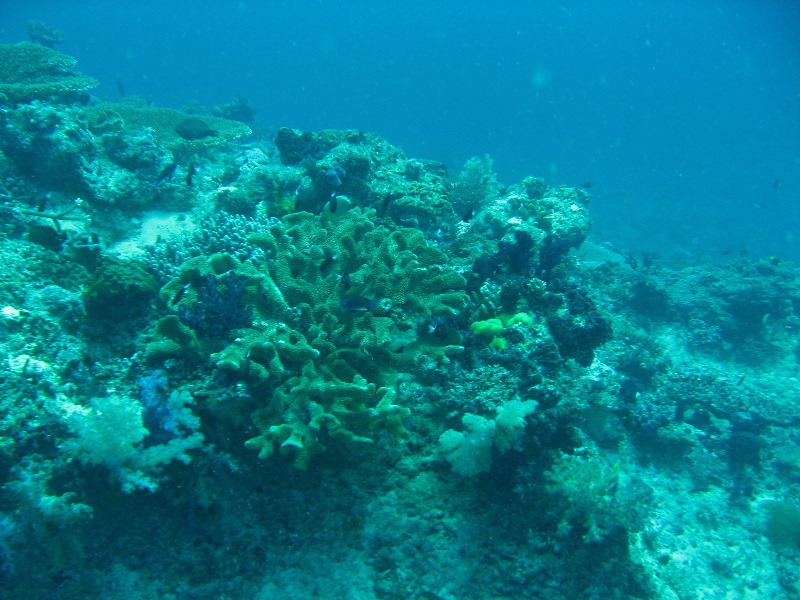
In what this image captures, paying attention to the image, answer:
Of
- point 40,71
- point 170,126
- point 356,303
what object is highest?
point 40,71

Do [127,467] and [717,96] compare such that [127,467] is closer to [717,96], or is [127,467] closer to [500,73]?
[500,73]

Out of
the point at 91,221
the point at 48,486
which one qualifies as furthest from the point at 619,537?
the point at 91,221

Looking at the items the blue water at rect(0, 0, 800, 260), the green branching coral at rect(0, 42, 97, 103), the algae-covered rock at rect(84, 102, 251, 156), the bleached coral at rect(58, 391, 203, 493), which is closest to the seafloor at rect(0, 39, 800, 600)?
the bleached coral at rect(58, 391, 203, 493)

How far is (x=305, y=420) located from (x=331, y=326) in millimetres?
1010

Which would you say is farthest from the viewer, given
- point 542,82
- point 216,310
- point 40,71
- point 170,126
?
point 542,82

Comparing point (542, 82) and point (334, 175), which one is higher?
point (542, 82)

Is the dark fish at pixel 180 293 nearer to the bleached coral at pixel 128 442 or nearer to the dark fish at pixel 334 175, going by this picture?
the bleached coral at pixel 128 442

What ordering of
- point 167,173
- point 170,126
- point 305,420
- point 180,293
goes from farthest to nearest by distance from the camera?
point 170,126 → point 167,173 → point 180,293 → point 305,420

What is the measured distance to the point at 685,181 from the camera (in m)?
60.6

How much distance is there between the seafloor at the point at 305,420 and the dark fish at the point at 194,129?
2.88 m

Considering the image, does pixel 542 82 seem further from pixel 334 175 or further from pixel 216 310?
pixel 216 310

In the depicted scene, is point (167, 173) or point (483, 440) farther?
point (167, 173)

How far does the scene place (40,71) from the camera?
36.2 feet

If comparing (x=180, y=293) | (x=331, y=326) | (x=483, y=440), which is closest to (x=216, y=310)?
(x=180, y=293)
